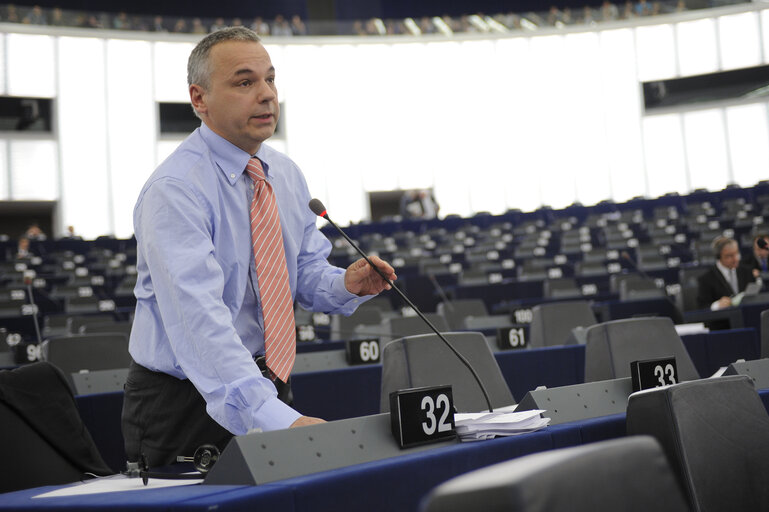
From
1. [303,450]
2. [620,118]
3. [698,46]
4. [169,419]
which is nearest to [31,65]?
[620,118]

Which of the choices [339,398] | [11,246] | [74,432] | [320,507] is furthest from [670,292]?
[11,246]

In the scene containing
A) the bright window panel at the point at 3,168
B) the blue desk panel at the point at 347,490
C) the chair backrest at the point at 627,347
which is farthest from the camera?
the bright window panel at the point at 3,168

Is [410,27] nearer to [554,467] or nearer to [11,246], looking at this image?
[11,246]

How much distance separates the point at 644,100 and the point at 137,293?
19.6 m

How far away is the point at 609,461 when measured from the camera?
0.73 m

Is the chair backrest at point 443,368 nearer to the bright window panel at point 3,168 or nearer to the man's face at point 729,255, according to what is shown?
the man's face at point 729,255

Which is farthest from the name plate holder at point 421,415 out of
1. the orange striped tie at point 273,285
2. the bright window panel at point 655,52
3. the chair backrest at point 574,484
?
the bright window panel at point 655,52

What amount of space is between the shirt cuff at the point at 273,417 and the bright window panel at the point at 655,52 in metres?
19.7

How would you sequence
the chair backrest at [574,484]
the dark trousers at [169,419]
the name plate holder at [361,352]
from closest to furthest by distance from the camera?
1. the chair backrest at [574,484]
2. the dark trousers at [169,419]
3. the name plate holder at [361,352]

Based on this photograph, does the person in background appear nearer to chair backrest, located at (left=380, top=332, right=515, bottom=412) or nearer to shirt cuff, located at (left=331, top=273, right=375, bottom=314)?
chair backrest, located at (left=380, top=332, right=515, bottom=412)

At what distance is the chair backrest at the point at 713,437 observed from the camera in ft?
4.46

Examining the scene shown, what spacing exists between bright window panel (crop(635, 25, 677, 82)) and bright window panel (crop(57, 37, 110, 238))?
464 inches

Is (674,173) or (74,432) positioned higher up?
(674,173)

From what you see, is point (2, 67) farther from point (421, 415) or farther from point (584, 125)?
point (421, 415)
